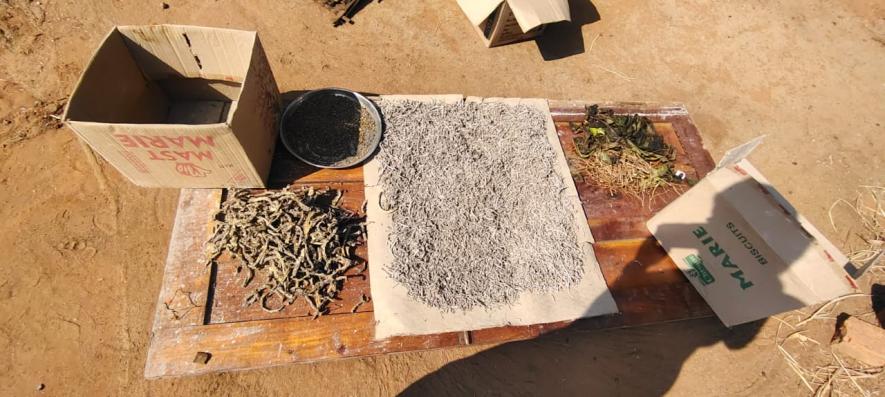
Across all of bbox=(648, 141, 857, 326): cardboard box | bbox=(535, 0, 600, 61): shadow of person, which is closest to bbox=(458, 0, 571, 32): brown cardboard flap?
bbox=(535, 0, 600, 61): shadow of person

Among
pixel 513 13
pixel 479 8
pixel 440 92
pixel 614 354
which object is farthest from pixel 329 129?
pixel 614 354

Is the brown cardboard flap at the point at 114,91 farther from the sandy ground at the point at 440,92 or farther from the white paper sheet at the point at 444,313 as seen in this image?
the white paper sheet at the point at 444,313

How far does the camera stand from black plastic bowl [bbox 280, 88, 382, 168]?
2.40 metres

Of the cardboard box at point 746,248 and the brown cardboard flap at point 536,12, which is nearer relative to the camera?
the cardboard box at point 746,248

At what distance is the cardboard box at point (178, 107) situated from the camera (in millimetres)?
1818

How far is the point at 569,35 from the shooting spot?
410 cm

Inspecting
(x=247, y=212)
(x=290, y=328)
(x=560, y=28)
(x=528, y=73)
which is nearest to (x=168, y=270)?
(x=247, y=212)

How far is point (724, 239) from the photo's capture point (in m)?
2.19

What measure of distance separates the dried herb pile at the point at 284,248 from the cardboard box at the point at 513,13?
2226 mm

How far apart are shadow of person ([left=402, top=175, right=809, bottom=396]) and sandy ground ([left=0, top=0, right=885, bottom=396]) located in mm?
13

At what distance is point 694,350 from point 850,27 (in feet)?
16.3

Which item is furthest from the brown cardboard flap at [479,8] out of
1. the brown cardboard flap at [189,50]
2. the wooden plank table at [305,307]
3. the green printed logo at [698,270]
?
the green printed logo at [698,270]

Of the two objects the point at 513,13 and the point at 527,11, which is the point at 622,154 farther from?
the point at 513,13

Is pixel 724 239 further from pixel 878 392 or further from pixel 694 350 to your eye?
pixel 878 392
